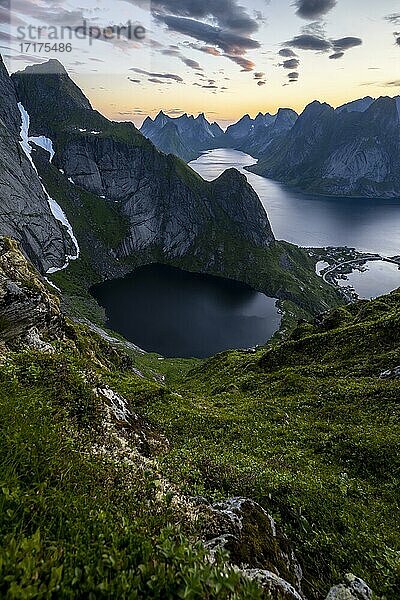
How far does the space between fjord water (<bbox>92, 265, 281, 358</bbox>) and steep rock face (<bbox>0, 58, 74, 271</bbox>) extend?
3058cm

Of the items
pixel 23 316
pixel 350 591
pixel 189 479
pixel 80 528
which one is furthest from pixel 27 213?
pixel 350 591

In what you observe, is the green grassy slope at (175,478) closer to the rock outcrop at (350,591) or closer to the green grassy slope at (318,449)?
the green grassy slope at (318,449)

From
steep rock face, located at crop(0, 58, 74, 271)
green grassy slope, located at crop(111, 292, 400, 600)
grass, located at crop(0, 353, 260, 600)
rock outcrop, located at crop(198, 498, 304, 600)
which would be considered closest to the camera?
grass, located at crop(0, 353, 260, 600)

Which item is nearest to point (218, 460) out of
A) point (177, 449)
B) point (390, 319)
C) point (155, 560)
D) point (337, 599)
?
point (177, 449)

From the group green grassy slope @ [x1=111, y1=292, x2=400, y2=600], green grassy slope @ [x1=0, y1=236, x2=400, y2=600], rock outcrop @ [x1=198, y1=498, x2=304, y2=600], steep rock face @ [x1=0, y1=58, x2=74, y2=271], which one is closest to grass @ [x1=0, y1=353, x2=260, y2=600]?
green grassy slope @ [x1=0, y1=236, x2=400, y2=600]

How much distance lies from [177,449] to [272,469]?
166 inches

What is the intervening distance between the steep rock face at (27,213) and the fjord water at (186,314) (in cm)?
3058

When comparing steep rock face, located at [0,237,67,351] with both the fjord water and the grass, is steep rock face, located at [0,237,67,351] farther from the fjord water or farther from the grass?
the fjord water

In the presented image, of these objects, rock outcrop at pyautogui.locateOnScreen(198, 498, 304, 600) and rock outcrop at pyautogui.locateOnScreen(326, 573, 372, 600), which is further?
rock outcrop at pyautogui.locateOnScreen(326, 573, 372, 600)

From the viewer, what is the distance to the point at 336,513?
516 inches

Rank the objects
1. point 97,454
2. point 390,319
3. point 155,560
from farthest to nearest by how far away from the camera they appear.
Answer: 1. point 390,319
2. point 97,454
3. point 155,560

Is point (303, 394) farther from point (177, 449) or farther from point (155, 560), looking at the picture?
point (155, 560)

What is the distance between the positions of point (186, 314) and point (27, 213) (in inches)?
3709

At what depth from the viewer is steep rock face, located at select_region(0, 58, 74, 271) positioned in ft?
538
